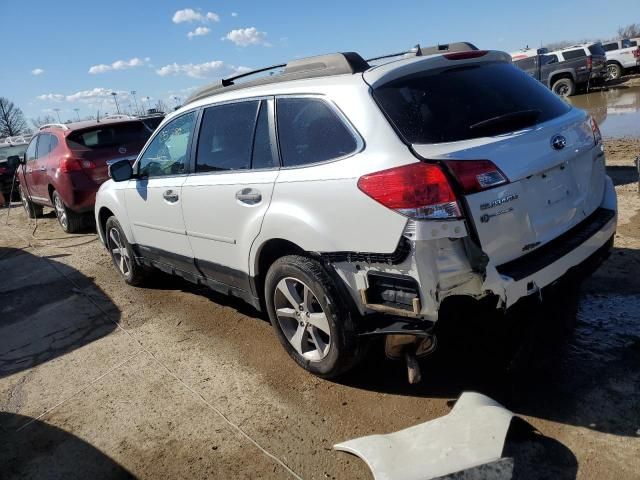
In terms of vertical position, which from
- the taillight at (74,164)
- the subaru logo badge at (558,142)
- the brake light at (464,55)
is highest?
the brake light at (464,55)

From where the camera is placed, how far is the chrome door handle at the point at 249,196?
3.34 metres

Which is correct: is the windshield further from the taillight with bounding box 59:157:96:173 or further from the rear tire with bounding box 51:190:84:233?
the taillight with bounding box 59:157:96:173

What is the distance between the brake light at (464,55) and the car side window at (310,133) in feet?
2.54

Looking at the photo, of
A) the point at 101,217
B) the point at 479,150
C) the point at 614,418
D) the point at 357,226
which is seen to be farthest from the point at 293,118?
the point at 101,217

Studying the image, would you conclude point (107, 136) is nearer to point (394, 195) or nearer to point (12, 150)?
point (394, 195)

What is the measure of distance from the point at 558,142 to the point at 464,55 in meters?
0.77

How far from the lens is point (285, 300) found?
134 inches

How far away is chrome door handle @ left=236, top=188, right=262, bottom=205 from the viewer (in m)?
3.34

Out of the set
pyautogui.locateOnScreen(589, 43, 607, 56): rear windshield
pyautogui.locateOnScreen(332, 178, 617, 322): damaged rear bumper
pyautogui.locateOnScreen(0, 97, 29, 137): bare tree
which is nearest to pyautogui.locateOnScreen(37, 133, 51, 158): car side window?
pyautogui.locateOnScreen(332, 178, 617, 322): damaged rear bumper

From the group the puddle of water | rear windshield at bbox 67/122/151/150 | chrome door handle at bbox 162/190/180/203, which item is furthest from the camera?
the puddle of water

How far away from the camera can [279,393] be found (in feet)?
10.8

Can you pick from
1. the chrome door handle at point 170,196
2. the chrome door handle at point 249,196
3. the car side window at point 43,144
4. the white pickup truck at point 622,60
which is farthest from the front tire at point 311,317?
the white pickup truck at point 622,60

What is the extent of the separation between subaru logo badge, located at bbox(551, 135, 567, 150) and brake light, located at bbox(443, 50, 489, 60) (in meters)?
0.72

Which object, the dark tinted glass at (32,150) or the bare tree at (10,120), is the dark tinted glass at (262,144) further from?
the bare tree at (10,120)
